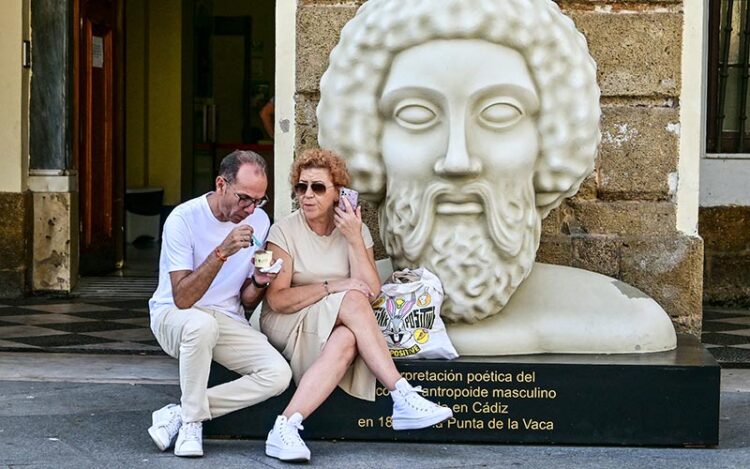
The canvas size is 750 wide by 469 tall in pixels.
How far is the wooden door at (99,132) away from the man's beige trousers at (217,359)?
532cm

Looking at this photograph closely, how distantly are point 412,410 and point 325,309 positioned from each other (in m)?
0.48

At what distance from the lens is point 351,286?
17.1 ft

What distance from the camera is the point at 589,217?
22.5 feet

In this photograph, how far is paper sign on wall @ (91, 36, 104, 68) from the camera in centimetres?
1077

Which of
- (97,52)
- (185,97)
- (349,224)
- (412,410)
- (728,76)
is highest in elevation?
(97,52)

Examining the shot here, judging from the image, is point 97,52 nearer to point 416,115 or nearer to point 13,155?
point 13,155

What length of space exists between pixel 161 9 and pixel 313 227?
9220mm

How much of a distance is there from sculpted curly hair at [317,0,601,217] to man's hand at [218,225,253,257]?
793mm

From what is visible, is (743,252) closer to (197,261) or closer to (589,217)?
(589,217)

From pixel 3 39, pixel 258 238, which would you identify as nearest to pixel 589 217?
pixel 258 238

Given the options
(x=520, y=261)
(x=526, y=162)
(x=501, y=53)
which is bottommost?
(x=520, y=261)

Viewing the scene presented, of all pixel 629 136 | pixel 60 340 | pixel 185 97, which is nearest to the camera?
pixel 629 136

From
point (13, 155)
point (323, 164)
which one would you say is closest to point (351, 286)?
point (323, 164)

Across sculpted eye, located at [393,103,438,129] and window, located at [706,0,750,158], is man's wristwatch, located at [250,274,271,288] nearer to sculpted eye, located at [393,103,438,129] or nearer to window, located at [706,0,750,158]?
sculpted eye, located at [393,103,438,129]
